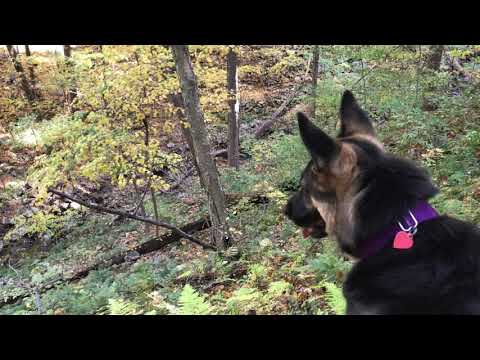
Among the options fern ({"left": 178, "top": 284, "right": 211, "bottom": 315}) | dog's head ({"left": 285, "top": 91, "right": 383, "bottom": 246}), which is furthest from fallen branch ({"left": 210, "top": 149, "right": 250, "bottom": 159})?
dog's head ({"left": 285, "top": 91, "right": 383, "bottom": 246})

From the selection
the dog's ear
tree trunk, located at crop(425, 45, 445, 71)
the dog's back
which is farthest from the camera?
tree trunk, located at crop(425, 45, 445, 71)

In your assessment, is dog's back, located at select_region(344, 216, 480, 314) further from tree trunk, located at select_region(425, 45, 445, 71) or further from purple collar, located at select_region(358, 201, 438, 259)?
tree trunk, located at select_region(425, 45, 445, 71)

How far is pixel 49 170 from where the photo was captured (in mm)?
9961

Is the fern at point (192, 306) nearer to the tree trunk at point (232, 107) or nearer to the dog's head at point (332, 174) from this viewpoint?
the dog's head at point (332, 174)

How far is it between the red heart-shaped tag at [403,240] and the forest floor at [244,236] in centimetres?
169

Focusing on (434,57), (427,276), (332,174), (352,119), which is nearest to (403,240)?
(427,276)

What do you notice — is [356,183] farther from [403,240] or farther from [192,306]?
[192,306]

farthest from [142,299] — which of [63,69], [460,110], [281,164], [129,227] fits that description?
[63,69]

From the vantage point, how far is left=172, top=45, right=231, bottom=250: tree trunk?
798 cm

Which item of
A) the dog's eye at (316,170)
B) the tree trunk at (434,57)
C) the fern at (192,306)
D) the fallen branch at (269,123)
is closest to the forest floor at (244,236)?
the fern at (192,306)

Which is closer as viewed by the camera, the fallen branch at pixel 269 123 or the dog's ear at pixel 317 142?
the dog's ear at pixel 317 142

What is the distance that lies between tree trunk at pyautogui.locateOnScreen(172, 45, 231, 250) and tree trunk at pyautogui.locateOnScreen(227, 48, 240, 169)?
496 centimetres

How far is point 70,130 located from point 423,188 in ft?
30.2

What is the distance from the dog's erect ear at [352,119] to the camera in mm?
2955
